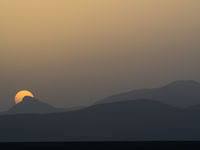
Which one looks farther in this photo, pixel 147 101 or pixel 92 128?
pixel 147 101

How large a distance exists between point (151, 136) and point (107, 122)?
1672cm

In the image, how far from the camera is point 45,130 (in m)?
157

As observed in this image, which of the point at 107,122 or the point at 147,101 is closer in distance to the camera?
the point at 107,122

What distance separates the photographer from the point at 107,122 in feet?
541
